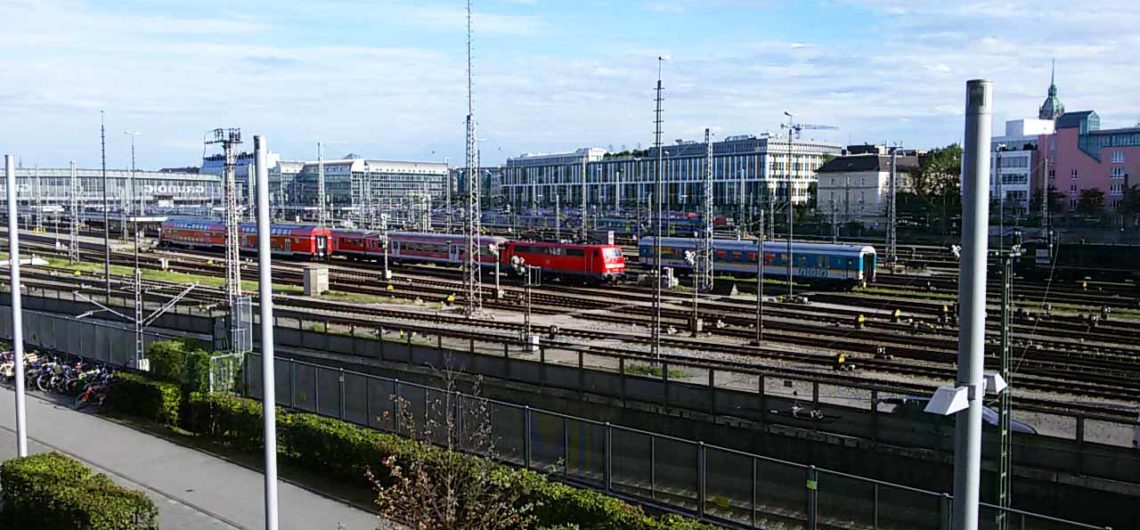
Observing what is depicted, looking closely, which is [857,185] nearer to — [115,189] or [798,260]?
[798,260]

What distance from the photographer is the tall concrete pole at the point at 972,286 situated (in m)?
5.42

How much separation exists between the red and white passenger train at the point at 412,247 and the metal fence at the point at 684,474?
27032 millimetres

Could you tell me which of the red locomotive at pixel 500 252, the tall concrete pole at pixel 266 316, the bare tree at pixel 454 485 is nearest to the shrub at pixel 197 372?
the bare tree at pixel 454 485

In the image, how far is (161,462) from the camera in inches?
801

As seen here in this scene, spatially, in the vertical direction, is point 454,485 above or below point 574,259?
below

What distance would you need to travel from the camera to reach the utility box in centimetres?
5019

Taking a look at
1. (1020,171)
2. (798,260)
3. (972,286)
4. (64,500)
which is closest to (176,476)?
(64,500)

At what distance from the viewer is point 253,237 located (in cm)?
7425

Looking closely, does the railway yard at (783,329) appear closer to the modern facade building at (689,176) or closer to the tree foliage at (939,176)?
the tree foliage at (939,176)

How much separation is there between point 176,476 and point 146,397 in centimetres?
598

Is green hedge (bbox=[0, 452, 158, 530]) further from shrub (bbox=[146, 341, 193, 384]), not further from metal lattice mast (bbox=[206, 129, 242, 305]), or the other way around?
metal lattice mast (bbox=[206, 129, 242, 305])

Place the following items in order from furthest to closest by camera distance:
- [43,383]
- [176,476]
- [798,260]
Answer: [798,260]
[43,383]
[176,476]

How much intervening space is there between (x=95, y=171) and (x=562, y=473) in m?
125

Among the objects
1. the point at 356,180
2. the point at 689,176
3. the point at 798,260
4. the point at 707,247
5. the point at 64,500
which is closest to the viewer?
the point at 64,500
